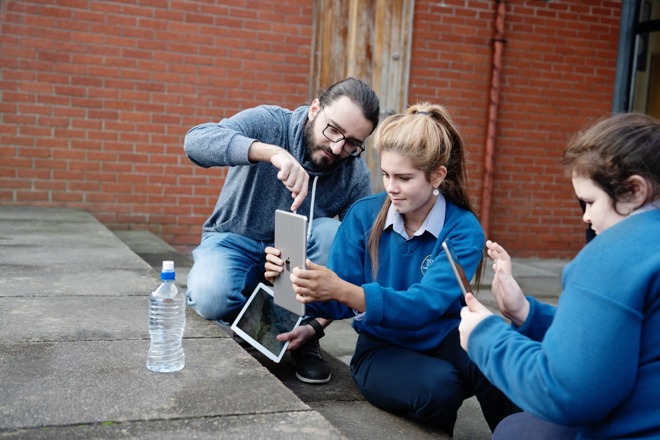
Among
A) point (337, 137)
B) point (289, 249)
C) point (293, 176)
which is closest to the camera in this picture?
point (289, 249)

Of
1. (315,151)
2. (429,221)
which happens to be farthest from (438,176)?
(315,151)

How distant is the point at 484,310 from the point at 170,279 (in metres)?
0.96

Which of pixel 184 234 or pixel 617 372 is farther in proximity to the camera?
pixel 184 234

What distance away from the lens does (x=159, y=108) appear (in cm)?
641

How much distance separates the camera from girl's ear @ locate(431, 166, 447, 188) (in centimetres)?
262

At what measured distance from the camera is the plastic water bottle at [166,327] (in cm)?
223

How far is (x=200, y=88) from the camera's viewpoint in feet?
21.3

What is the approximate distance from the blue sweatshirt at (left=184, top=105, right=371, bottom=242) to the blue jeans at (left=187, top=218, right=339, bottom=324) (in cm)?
8

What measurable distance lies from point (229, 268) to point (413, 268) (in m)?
0.91

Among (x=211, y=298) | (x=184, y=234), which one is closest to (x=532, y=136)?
(x=184, y=234)

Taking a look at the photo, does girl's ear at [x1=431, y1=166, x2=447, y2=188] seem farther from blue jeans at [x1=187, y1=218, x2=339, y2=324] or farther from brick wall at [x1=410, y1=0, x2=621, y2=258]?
brick wall at [x1=410, y1=0, x2=621, y2=258]

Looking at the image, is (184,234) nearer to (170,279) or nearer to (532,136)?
(532,136)

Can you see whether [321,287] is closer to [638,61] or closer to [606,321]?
[606,321]

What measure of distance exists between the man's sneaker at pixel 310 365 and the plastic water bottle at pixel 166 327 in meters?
0.61
